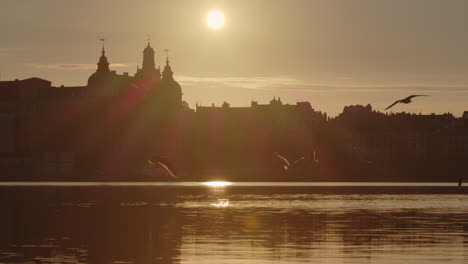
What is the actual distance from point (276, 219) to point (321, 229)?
978cm

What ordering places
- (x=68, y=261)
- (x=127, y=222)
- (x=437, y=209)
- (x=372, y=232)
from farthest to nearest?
(x=437, y=209) → (x=127, y=222) → (x=372, y=232) → (x=68, y=261)

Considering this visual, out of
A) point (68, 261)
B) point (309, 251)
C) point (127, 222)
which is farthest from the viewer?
point (127, 222)

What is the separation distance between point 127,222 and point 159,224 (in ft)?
8.92

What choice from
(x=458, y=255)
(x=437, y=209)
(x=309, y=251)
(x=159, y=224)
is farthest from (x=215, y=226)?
(x=437, y=209)

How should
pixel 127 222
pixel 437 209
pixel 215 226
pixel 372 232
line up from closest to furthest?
pixel 372 232, pixel 215 226, pixel 127 222, pixel 437 209

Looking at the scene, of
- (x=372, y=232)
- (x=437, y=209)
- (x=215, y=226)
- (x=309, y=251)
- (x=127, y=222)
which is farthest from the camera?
(x=437, y=209)

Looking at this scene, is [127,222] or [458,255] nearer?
[458,255]

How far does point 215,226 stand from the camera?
65938 millimetres

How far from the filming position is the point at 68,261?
4519 cm

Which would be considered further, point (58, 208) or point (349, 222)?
point (58, 208)

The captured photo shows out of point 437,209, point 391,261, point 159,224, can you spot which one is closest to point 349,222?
point 159,224

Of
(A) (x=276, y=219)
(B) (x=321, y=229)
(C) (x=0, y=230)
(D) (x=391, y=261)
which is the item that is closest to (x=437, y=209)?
(A) (x=276, y=219)

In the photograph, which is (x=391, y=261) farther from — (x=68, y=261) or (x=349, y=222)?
(x=349, y=222)

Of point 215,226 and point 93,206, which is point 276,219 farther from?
point 93,206
